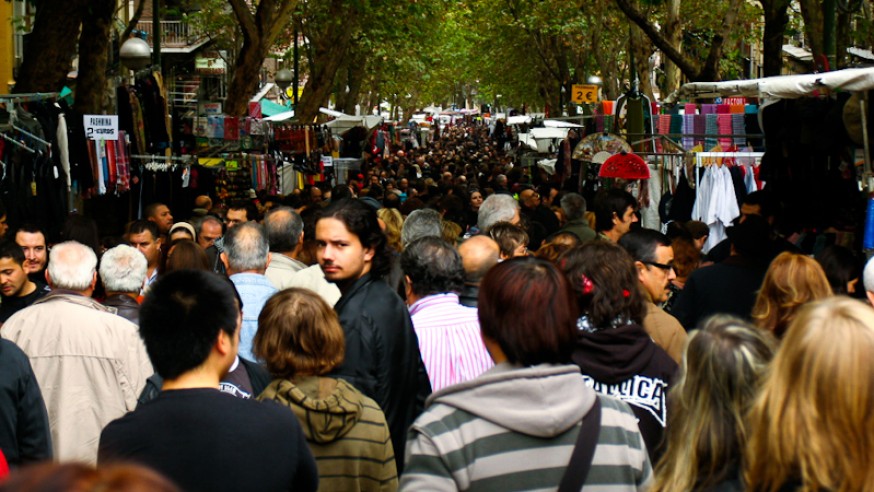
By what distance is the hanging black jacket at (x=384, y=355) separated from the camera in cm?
505

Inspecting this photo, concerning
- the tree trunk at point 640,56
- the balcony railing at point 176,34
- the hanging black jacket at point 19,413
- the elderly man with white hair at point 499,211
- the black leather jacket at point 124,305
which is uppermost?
the balcony railing at point 176,34

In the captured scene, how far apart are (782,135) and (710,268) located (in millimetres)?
3063

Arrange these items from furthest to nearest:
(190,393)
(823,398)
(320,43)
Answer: (320,43)
(190,393)
(823,398)

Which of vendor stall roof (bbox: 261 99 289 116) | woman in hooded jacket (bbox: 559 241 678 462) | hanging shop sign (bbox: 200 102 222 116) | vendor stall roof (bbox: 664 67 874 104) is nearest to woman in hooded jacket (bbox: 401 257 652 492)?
woman in hooded jacket (bbox: 559 241 678 462)

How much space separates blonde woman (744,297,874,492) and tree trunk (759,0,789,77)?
1147 cm

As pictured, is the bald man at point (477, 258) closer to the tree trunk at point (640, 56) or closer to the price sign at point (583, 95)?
the tree trunk at point (640, 56)

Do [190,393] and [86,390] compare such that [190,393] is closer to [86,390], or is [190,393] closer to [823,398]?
[823,398]

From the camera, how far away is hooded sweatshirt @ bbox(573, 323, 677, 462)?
14.6ft

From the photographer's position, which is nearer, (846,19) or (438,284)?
(438,284)

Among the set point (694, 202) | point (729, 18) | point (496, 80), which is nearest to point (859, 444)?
point (694, 202)

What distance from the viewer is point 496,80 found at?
58719 millimetres

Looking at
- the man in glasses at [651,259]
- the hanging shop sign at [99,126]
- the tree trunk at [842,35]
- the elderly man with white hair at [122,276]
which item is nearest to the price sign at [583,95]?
the tree trunk at [842,35]

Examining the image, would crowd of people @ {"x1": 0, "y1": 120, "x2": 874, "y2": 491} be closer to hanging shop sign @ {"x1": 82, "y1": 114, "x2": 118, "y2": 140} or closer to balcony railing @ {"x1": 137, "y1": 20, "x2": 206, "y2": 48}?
hanging shop sign @ {"x1": 82, "y1": 114, "x2": 118, "y2": 140}

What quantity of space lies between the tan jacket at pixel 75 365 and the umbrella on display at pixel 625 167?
27.7ft
